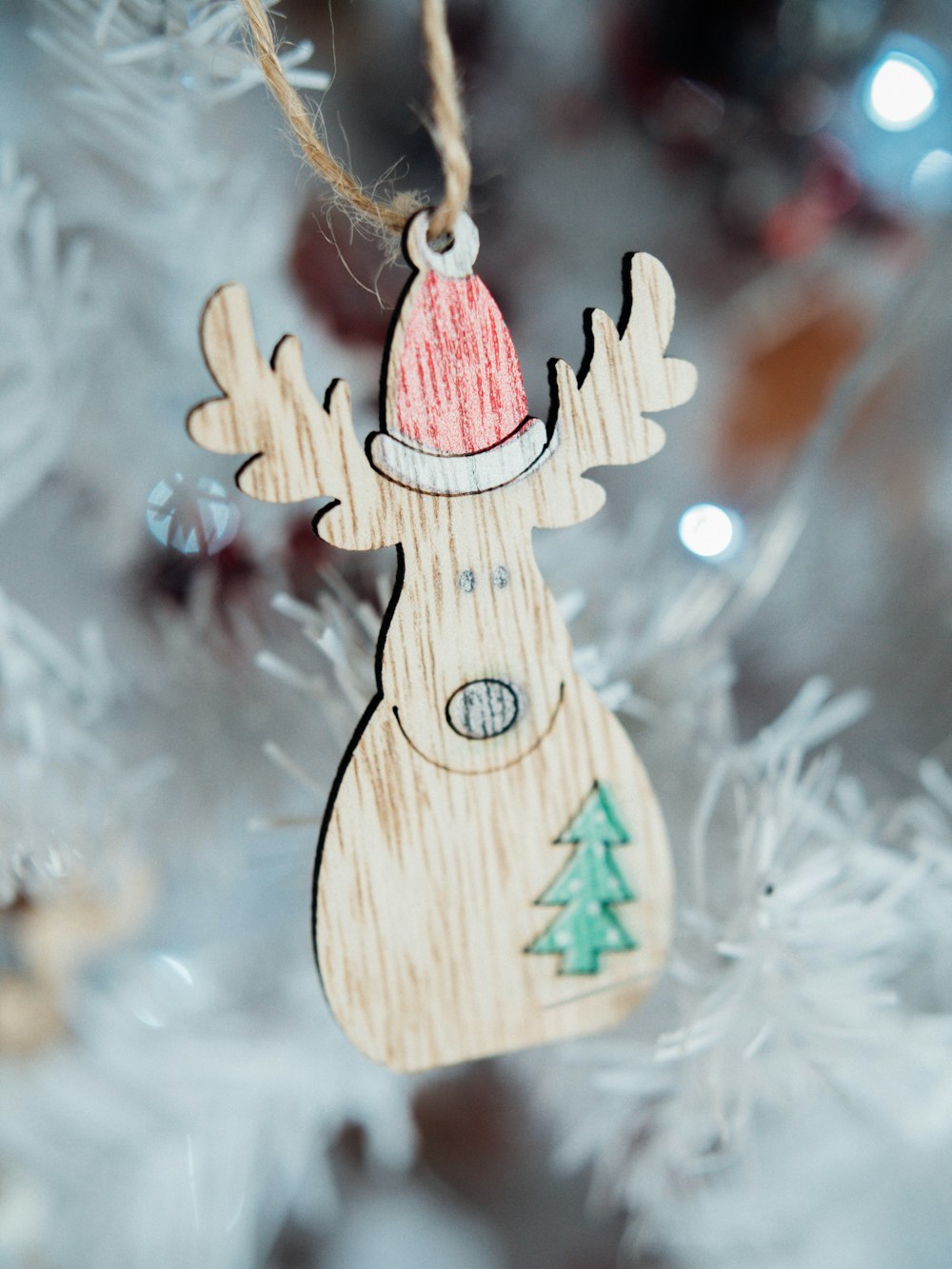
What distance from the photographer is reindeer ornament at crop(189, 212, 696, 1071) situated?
1.22ft

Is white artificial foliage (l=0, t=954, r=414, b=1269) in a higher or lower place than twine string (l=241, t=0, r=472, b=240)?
lower

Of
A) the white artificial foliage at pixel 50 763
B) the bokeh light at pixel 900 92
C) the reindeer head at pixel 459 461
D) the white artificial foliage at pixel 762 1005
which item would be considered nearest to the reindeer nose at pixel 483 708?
the reindeer head at pixel 459 461

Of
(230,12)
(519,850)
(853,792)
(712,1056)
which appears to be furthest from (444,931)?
(230,12)

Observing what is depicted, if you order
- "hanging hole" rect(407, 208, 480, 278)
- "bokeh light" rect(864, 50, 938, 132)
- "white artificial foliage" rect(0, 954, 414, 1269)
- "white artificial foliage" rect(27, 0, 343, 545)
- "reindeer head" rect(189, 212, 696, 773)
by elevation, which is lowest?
"white artificial foliage" rect(0, 954, 414, 1269)

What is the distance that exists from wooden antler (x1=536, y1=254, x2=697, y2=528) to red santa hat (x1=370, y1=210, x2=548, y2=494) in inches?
0.5

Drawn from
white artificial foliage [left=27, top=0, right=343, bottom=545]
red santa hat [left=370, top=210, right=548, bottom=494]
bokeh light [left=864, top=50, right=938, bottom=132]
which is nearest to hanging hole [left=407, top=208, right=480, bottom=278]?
red santa hat [left=370, top=210, right=548, bottom=494]

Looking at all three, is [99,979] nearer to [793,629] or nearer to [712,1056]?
[712,1056]

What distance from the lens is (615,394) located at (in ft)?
1.30

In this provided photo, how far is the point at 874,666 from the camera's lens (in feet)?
2.12

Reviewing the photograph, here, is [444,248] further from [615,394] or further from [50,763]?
[50,763]

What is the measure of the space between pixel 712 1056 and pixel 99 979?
37cm

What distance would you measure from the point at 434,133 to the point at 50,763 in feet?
1.18

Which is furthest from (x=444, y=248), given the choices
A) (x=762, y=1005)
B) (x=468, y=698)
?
(x=762, y=1005)

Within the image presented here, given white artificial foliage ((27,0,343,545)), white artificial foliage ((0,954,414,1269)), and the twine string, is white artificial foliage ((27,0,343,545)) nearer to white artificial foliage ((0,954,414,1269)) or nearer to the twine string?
the twine string
